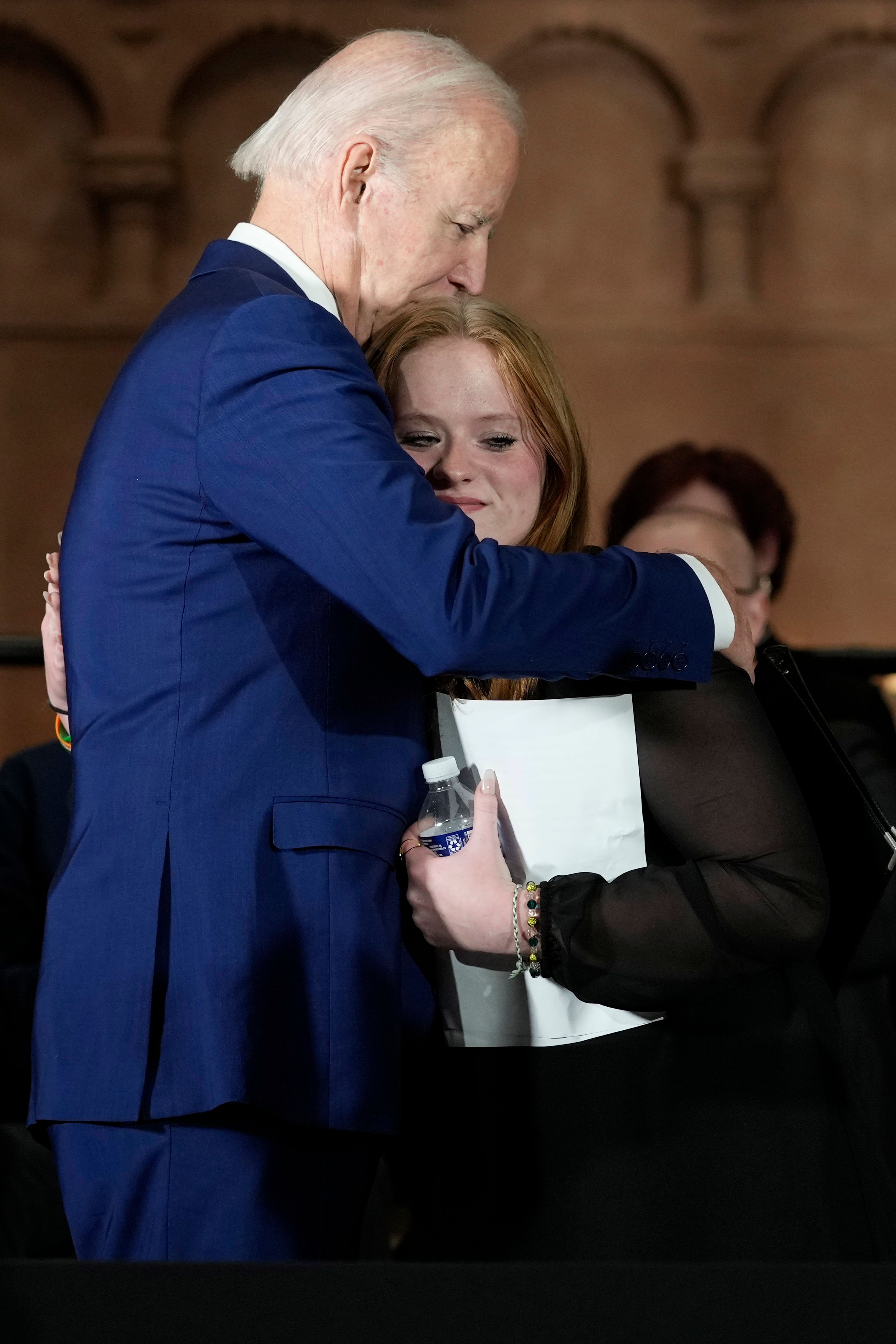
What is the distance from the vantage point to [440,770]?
1.45 metres

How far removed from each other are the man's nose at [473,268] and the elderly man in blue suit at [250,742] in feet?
0.91

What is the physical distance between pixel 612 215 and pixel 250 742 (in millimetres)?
4660

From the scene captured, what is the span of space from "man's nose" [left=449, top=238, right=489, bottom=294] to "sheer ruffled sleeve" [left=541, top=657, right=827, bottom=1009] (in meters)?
0.49

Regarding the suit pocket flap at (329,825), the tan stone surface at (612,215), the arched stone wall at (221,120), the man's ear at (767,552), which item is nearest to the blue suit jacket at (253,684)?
the suit pocket flap at (329,825)

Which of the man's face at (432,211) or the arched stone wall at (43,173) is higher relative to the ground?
the arched stone wall at (43,173)

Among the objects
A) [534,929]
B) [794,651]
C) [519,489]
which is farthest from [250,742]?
[794,651]

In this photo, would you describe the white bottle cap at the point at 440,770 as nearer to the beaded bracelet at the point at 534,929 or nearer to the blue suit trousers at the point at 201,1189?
the beaded bracelet at the point at 534,929

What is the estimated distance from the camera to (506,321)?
1824 millimetres

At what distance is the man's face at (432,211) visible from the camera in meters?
1.55

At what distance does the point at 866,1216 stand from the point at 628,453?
13.4 ft

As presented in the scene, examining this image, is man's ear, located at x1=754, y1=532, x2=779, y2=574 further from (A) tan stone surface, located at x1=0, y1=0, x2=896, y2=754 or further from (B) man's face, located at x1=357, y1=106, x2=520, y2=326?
(A) tan stone surface, located at x1=0, y1=0, x2=896, y2=754

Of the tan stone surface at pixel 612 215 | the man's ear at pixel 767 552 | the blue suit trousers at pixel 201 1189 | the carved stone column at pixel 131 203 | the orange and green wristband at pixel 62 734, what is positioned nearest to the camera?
the blue suit trousers at pixel 201 1189

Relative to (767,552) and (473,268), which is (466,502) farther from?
(767,552)

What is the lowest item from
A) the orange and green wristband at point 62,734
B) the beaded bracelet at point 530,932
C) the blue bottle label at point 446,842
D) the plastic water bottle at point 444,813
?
the beaded bracelet at point 530,932
